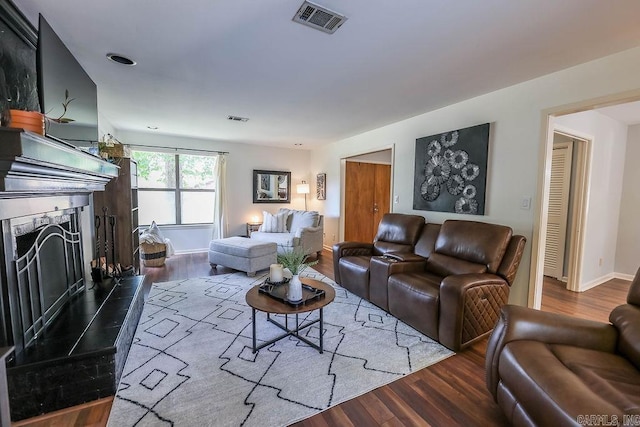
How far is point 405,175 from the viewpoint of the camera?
397 cm

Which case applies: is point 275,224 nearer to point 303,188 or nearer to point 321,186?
point 303,188

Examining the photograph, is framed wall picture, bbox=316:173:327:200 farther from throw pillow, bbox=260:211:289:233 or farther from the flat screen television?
the flat screen television

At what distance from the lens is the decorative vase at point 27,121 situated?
1295 mm

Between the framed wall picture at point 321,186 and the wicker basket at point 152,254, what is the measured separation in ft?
10.5

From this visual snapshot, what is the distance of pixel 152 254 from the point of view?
14.7ft

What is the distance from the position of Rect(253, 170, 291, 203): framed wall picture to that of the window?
0.92m

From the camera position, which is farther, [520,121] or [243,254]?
[243,254]

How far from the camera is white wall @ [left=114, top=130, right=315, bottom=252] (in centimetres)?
532

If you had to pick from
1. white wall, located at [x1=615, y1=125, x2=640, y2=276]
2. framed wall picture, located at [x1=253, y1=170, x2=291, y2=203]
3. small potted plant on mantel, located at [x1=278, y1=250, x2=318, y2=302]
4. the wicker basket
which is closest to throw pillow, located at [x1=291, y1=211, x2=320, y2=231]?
framed wall picture, located at [x1=253, y1=170, x2=291, y2=203]

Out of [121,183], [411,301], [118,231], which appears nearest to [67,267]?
[118,231]

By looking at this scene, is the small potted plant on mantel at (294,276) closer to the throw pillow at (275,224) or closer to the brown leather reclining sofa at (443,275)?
the brown leather reclining sofa at (443,275)

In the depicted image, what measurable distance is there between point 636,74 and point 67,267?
4645mm

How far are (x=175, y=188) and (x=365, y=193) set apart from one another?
3.85 m

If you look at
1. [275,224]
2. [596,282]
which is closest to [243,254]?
[275,224]
